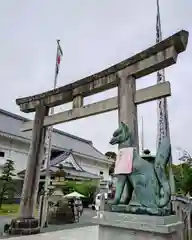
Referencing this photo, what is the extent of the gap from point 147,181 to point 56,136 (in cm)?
2567

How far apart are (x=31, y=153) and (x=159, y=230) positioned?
5.75 metres

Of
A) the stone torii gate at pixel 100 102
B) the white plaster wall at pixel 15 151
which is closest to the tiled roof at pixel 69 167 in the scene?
the white plaster wall at pixel 15 151

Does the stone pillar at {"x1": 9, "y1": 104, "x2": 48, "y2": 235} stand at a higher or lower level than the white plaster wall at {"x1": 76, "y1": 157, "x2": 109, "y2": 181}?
lower

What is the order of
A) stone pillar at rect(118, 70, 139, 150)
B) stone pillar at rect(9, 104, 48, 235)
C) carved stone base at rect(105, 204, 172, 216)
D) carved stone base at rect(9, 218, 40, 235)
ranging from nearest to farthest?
1. carved stone base at rect(105, 204, 172, 216)
2. stone pillar at rect(118, 70, 139, 150)
3. carved stone base at rect(9, 218, 40, 235)
4. stone pillar at rect(9, 104, 48, 235)

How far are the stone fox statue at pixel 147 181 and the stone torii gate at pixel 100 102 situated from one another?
5.91 ft

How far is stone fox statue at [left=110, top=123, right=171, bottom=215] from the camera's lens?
11.8 ft

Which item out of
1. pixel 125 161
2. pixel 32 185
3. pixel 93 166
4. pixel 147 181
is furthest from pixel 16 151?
pixel 147 181

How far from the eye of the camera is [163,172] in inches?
147

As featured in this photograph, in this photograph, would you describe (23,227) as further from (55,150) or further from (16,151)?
(55,150)

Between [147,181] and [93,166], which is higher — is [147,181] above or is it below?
below

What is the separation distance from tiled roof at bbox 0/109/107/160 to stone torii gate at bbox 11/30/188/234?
524 inches

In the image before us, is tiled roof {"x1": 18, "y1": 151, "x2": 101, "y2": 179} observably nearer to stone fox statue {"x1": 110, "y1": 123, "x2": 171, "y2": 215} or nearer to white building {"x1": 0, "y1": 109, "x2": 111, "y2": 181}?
white building {"x1": 0, "y1": 109, "x2": 111, "y2": 181}

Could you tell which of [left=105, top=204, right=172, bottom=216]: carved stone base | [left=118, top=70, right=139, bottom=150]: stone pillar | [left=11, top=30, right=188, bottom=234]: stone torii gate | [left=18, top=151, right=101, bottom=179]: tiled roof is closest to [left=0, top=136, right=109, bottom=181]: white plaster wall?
[left=18, top=151, right=101, bottom=179]: tiled roof

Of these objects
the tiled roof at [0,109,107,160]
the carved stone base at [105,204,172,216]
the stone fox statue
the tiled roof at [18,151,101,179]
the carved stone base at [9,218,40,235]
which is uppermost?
the tiled roof at [0,109,107,160]
